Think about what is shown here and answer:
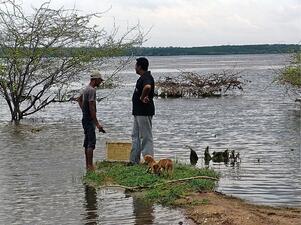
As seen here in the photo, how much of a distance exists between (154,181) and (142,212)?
1600mm

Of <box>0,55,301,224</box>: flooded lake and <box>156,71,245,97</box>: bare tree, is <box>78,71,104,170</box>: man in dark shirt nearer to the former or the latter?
<box>0,55,301,224</box>: flooded lake

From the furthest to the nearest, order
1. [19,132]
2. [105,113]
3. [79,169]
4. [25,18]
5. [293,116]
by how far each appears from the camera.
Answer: [105,113] < [293,116] < [25,18] < [19,132] < [79,169]

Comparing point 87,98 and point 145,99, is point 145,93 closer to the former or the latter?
point 145,99

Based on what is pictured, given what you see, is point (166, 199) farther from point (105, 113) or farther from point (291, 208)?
point (105, 113)

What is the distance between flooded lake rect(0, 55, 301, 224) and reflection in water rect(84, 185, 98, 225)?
0.01 metres

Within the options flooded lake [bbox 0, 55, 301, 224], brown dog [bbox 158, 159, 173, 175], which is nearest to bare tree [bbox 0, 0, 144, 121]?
flooded lake [bbox 0, 55, 301, 224]

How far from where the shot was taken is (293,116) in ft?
86.7

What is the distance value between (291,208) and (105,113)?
22.1m

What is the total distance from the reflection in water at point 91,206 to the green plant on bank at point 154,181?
346 millimetres

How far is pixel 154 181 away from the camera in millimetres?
10391

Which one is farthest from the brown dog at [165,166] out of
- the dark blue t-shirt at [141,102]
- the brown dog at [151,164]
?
the dark blue t-shirt at [141,102]

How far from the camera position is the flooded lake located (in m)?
9.05

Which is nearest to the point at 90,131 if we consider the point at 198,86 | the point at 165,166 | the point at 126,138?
the point at 165,166

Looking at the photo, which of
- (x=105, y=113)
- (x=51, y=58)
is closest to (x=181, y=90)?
(x=105, y=113)
